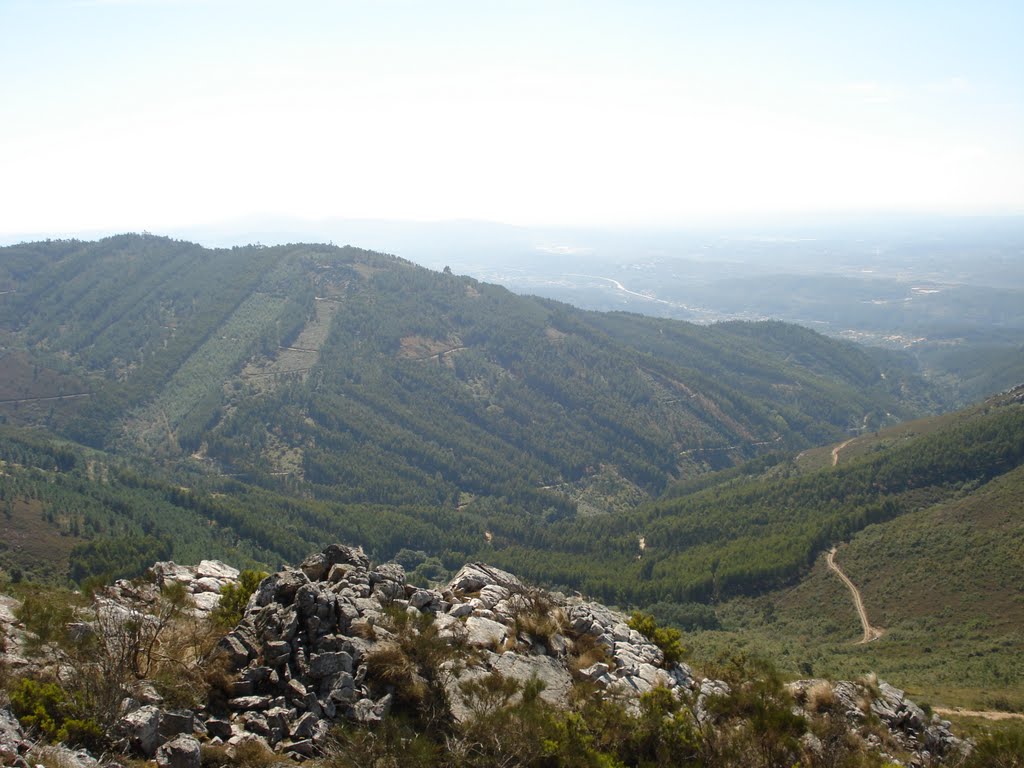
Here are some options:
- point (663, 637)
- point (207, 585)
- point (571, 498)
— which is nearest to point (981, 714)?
point (663, 637)

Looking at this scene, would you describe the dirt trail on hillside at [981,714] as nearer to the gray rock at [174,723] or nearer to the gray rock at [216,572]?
the gray rock at [174,723]

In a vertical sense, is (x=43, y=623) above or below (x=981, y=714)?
above

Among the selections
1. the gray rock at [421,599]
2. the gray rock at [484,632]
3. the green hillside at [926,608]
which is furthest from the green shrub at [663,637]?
the green hillside at [926,608]

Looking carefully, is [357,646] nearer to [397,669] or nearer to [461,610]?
[397,669]

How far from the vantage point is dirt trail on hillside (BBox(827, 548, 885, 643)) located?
57812 mm

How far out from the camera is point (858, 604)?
64.5 meters

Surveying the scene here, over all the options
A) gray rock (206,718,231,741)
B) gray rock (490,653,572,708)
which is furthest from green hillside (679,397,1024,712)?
gray rock (206,718,231,741)

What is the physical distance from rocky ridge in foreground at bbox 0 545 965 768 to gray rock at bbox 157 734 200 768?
28 mm

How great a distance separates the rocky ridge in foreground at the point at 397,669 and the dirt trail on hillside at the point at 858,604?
3536 cm

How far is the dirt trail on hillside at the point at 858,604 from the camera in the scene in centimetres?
5781

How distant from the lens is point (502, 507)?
151 metres

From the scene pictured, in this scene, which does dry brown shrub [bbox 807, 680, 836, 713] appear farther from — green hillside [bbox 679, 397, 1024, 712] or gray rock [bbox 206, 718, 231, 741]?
gray rock [bbox 206, 718, 231, 741]

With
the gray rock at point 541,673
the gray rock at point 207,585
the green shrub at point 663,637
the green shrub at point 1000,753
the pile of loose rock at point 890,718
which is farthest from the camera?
the gray rock at point 207,585

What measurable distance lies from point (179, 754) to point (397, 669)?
19.2ft
